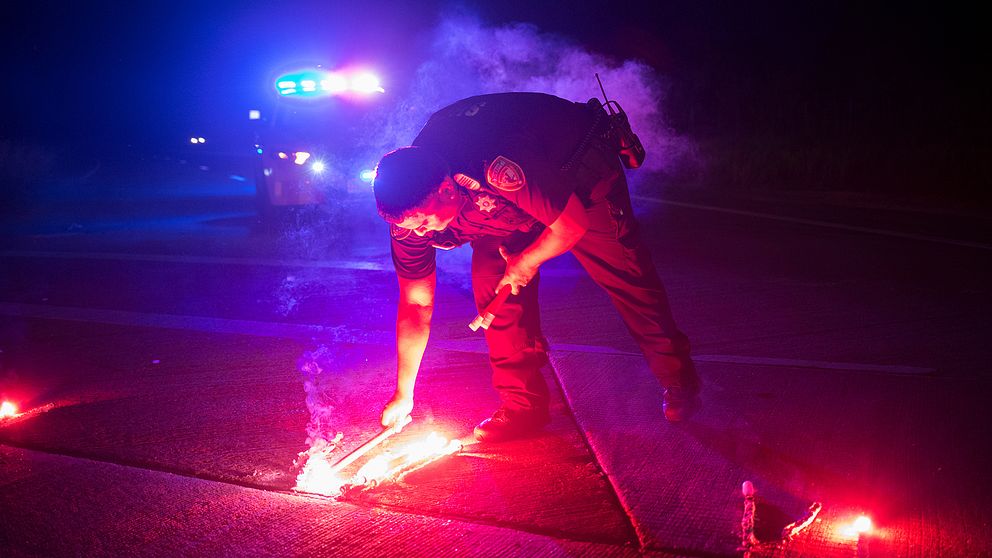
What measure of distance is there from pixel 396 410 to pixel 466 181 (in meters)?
1.13

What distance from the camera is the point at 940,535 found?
8.50 feet

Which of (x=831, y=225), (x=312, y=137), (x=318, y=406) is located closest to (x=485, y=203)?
(x=318, y=406)

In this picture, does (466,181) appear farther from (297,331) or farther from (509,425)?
(297,331)

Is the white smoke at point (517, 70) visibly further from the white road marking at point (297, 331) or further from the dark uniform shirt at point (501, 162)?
the dark uniform shirt at point (501, 162)

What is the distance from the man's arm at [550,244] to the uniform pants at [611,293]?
154 mm

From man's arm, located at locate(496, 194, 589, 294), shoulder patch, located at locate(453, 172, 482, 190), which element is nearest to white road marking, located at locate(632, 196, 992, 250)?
man's arm, located at locate(496, 194, 589, 294)

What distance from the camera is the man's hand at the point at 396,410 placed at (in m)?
3.55

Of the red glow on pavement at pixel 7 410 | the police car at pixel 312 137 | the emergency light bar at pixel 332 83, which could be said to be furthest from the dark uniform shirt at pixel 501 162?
the emergency light bar at pixel 332 83

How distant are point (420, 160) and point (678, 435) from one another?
1.65 m

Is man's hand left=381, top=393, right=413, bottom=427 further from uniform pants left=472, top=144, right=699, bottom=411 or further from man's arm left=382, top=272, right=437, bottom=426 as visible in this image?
uniform pants left=472, top=144, right=699, bottom=411

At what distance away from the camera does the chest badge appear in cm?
320

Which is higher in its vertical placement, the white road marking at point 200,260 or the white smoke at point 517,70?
the white smoke at point 517,70

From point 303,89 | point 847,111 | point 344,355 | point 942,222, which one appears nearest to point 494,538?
point 344,355

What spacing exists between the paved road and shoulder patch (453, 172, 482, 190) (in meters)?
1.16
